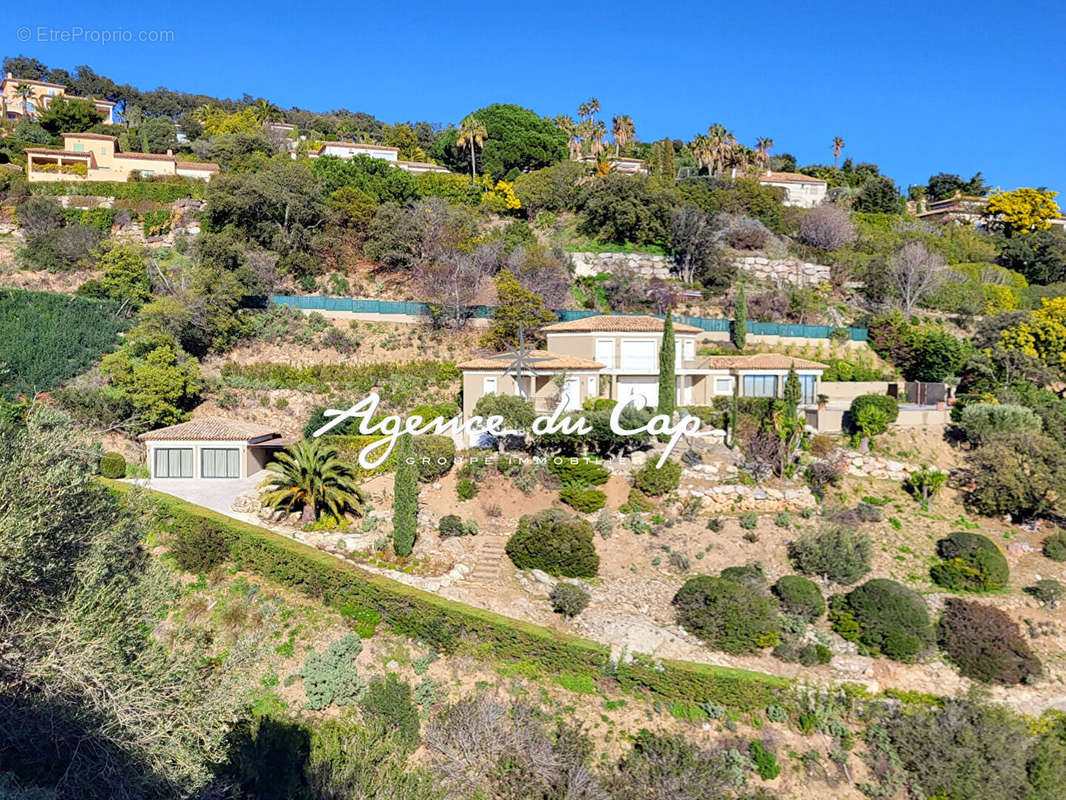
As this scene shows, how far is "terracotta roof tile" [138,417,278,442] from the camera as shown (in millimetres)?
29406

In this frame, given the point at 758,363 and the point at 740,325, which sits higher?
the point at 740,325

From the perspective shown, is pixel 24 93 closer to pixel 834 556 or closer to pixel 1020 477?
pixel 834 556

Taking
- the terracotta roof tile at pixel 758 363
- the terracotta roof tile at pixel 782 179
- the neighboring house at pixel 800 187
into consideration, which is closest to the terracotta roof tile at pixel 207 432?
the terracotta roof tile at pixel 758 363

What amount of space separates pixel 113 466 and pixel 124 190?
3242 cm

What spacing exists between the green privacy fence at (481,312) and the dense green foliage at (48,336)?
29.0 feet

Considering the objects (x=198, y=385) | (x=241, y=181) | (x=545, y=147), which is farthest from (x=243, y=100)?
(x=198, y=385)

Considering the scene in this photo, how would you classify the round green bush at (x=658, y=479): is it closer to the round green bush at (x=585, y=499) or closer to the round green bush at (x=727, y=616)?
the round green bush at (x=585, y=499)

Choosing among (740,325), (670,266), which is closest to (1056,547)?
(740,325)

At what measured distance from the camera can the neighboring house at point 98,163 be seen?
55938 millimetres

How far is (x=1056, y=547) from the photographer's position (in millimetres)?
25625

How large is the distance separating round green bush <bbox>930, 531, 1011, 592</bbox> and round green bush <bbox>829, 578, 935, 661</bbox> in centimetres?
305

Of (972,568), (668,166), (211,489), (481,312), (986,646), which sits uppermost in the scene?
→ (668,166)

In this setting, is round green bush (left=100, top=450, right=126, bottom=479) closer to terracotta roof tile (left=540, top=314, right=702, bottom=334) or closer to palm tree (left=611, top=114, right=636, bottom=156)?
terracotta roof tile (left=540, top=314, right=702, bottom=334)

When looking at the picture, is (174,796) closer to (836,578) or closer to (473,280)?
(836,578)
